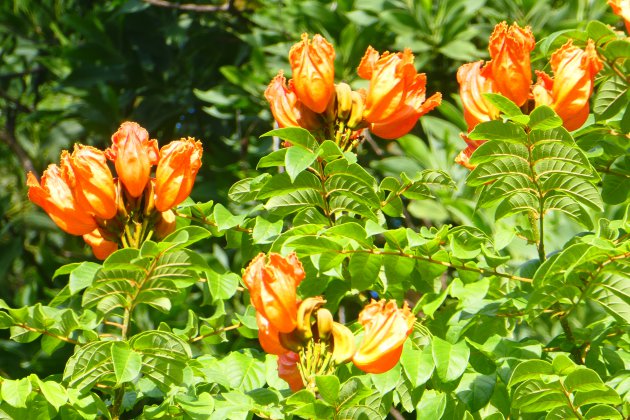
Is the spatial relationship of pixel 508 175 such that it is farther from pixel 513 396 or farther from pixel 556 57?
pixel 513 396

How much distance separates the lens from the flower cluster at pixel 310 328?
5.08ft

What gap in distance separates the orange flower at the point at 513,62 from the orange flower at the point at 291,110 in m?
0.39

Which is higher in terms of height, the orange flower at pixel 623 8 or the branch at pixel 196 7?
the orange flower at pixel 623 8

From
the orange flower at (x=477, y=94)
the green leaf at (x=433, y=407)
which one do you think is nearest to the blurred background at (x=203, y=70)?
the orange flower at (x=477, y=94)

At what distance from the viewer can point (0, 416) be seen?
170cm

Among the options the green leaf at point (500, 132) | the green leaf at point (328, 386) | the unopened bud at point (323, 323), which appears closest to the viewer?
the green leaf at point (328, 386)

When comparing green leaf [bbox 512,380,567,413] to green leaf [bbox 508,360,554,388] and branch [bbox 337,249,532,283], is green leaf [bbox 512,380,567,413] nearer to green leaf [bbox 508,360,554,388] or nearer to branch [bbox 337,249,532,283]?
green leaf [bbox 508,360,554,388]

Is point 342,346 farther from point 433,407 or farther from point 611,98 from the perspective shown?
point 611,98

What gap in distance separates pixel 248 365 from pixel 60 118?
3274 mm

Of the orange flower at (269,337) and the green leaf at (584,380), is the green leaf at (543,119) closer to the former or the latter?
the green leaf at (584,380)

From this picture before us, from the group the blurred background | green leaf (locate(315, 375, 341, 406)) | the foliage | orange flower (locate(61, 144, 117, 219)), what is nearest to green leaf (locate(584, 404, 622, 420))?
the foliage

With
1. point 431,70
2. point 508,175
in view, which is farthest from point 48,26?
point 508,175

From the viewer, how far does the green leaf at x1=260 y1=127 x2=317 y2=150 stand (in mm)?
1698

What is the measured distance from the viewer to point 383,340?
5.10ft
